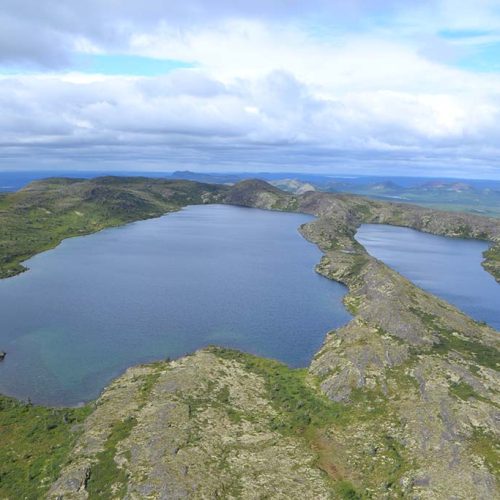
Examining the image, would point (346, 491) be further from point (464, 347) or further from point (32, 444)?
point (464, 347)

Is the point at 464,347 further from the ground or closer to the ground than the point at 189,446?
further from the ground

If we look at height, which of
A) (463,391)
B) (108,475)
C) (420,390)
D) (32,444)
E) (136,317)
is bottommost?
(136,317)

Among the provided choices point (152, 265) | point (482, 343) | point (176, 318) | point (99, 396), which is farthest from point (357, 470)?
point (152, 265)

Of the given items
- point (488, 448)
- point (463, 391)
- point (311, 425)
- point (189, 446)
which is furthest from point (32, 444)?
point (463, 391)

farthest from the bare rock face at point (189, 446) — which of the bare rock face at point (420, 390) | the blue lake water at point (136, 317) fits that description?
the blue lake water at point (136, 317)

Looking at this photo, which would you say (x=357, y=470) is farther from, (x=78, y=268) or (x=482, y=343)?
(x=78, y=268)

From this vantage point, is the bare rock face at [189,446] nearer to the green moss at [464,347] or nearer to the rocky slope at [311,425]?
the rocky slope at [311,425]
